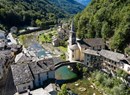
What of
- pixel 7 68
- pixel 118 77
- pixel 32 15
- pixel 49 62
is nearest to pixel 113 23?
pixel 118 77

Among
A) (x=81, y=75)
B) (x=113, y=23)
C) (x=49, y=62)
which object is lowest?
(x=81, y=75)

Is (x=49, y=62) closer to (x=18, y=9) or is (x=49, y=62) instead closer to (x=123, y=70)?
(x=123, y=70)

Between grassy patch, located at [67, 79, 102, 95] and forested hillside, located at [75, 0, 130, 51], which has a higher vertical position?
forested hillside, located at [75, 0, 130, 51]

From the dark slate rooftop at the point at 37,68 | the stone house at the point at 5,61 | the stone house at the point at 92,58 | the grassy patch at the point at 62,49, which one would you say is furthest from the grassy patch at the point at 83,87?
the grassy patch at the point at 62,49

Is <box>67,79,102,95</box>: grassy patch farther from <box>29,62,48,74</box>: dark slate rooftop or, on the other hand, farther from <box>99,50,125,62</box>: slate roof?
<box>99,50,125,62</box>: slate roof

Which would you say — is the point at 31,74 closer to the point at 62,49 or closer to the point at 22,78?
the point at 22,78

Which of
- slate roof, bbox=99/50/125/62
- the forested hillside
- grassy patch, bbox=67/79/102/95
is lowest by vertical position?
grassy patch, bbox=67/79/102/95

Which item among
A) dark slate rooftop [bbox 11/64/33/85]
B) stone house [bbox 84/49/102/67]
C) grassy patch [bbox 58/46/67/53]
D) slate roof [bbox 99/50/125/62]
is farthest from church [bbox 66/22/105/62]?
dark slate rooftop [bbox 11/64/33/85]
